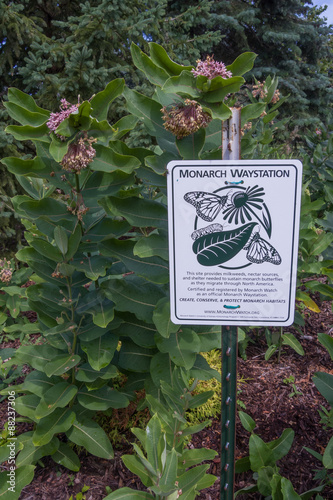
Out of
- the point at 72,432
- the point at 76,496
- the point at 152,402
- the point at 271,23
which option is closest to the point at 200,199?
the point at 152,402

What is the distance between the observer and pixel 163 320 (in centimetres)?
158

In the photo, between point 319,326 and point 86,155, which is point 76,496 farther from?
point 319,326

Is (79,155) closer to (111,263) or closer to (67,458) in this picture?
(111,263)

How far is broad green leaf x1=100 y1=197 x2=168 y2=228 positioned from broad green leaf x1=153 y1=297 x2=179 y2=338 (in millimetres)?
341

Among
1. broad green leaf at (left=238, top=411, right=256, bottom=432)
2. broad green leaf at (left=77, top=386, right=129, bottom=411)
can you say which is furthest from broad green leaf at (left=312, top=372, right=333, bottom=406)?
broad green leaf at (left=77, top=386, right=129, bottom=411)

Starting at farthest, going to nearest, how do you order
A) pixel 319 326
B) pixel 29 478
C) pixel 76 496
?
pixel 319 326
pixel 76 496
pixel 29 478

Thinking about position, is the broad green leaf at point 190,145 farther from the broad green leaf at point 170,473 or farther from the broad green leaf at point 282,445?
the broad green leaf at point 282,445

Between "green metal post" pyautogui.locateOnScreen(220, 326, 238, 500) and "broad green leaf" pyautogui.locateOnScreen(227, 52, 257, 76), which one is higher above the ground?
"broad green leaf" pyautogui.locateOnScreen(227, 52, 257, 76)

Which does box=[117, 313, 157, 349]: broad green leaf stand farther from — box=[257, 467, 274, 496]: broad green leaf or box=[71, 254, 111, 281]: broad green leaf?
box=[257, 467, 274, 496]: broad green leaf

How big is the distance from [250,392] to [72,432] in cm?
116

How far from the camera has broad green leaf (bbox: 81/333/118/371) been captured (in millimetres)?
1720

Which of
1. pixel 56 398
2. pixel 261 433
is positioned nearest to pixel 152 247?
pixel 56 398

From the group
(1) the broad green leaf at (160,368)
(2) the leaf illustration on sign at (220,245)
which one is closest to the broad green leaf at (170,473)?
(1) the broad green leaf at (160,368)

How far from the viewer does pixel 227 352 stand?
1378 millimetres
